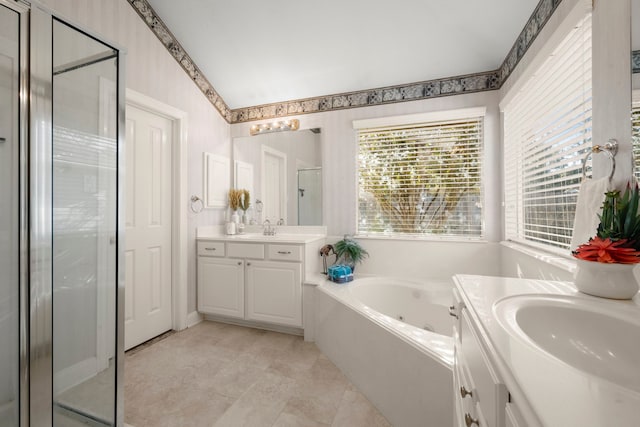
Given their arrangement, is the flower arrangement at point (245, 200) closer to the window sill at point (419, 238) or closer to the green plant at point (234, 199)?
the green plant at point (234, 199)

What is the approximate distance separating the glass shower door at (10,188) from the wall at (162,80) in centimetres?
77

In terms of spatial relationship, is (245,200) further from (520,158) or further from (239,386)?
(520,158)

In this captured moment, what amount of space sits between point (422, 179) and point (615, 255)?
6.27 feet

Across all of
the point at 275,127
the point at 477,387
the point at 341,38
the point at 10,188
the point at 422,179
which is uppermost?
the point at 341,38

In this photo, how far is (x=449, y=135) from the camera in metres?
2.66

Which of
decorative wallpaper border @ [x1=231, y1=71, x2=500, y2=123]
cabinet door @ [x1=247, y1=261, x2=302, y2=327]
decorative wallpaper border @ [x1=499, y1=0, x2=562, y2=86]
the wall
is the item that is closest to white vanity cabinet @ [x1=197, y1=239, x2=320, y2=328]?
cabinet door @ [x1=247, y1=261, x2=302, y2=327]

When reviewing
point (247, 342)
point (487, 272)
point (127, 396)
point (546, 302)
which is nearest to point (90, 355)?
point (127, 396)

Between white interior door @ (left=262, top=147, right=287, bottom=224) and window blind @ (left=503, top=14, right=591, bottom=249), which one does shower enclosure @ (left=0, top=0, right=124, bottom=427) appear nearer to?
white interior door @ (left=262, top=147, right=287, bottom=224)

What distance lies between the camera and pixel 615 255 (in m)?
0.86

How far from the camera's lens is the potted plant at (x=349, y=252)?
9.02 ft

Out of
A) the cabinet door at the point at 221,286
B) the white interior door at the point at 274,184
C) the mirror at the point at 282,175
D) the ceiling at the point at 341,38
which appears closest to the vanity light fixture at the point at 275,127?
the mirror at the point at 282,175

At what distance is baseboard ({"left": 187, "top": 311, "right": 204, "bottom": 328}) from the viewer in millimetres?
2732

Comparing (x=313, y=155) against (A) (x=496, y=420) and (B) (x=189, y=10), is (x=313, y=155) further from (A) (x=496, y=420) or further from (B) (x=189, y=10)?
(A) (x=496, y=420)

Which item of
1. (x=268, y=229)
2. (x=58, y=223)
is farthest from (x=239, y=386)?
(x=268, y=229)
